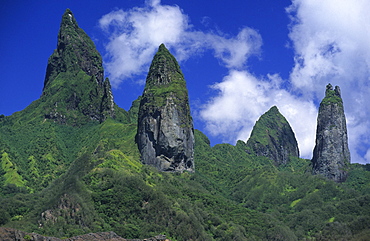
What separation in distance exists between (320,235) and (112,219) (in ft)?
229

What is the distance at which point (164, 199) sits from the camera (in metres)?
166

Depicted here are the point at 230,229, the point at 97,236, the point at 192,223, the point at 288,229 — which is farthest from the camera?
the point at 288,229

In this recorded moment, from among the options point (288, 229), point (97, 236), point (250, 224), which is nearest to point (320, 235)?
point (288, 229)

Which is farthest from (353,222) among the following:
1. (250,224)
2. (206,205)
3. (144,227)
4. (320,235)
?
(144,227)

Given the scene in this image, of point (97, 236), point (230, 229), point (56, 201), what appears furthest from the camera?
point (230, 229)

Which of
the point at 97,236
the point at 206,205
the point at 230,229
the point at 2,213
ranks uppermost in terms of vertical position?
the point at 206,205

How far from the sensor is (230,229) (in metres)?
174

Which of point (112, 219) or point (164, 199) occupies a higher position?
point (164, 199)

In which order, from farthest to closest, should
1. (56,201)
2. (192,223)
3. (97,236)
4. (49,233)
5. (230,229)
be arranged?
(230,229)
(192,223)
(56,201)
(49,233)
(97,236)

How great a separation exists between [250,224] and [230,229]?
16.2m

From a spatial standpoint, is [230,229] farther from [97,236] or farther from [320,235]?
[97,236]

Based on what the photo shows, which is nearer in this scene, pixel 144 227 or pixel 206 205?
pixel 144 227

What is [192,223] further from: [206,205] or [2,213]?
[2,213]

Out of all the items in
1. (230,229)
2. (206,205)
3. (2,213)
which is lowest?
(2,213)
